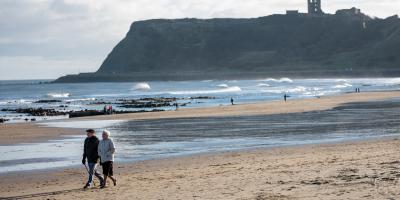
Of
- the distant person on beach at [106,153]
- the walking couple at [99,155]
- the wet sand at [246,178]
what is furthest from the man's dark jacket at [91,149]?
the wet sand at [246,178]

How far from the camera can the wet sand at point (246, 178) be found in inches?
519

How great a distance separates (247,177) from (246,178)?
0.15m

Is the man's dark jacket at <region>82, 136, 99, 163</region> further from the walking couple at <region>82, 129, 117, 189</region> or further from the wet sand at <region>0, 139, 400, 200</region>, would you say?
the wet sand at <region>0, 139, 400, 200</region>

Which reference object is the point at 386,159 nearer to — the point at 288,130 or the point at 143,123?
the point at 288,130

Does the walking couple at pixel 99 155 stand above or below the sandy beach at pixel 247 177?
above

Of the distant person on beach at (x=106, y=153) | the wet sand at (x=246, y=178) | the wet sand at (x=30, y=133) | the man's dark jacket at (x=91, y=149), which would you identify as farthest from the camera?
the wet sand at (x=30, y=133)

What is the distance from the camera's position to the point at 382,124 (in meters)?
31.6

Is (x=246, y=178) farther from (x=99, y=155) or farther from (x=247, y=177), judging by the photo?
(x=99, y=155)

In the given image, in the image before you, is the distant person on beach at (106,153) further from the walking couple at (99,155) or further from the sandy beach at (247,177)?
the sandy beach at (247,177)

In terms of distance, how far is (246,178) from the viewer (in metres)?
15.3

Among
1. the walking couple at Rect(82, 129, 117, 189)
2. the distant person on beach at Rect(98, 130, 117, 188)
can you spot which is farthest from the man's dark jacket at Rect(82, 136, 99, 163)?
the distant person on beach at Rect(98, 130, 117, 188)

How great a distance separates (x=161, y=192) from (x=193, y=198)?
1.20 m

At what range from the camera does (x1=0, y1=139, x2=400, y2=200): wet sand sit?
1319cm

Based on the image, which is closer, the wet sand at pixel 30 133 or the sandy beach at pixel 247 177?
the sandy beach at pixel 247 177
